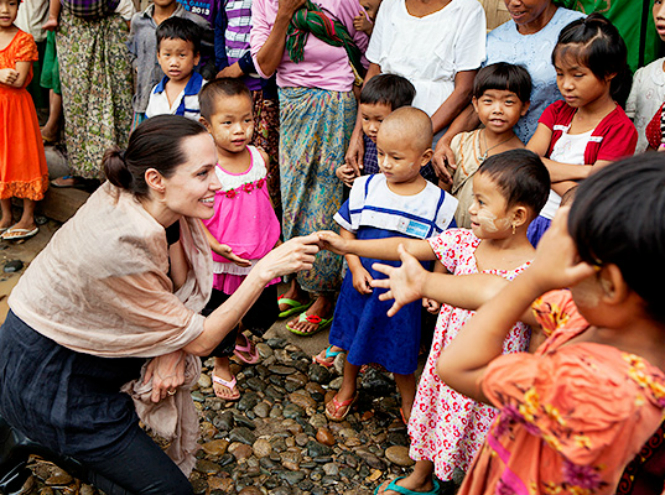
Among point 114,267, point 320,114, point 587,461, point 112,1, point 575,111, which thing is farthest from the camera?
point 112,1

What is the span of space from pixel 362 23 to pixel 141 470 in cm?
304

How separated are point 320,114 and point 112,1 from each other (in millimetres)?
2501

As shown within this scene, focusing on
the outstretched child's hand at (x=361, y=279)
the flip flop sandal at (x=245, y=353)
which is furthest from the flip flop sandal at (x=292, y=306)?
the outstretched child's hand at (x=361, y=279)

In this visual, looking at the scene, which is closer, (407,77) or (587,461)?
(587,461)

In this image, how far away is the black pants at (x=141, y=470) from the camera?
Answer: 7.25 ft

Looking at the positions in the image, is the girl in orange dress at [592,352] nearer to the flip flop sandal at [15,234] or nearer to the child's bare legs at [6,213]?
the flip flop sandal at [15,234]

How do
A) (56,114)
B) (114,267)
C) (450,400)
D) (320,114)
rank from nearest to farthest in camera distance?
1. (114,267)
2. (450,400)
3. (320,114)
4. (56,114)

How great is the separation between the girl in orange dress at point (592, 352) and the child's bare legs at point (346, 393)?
189cm

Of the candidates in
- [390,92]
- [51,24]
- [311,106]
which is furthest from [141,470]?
[51,24]

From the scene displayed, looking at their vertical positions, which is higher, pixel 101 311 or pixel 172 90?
pixel 172 90

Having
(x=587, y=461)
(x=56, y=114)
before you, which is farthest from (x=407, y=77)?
(x=56, y=114)

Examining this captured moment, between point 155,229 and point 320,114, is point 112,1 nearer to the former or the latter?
point 320,114

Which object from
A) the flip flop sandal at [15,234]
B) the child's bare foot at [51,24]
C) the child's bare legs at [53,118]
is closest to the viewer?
the child's bare foot at [51,24]

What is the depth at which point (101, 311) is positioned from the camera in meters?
2.16
